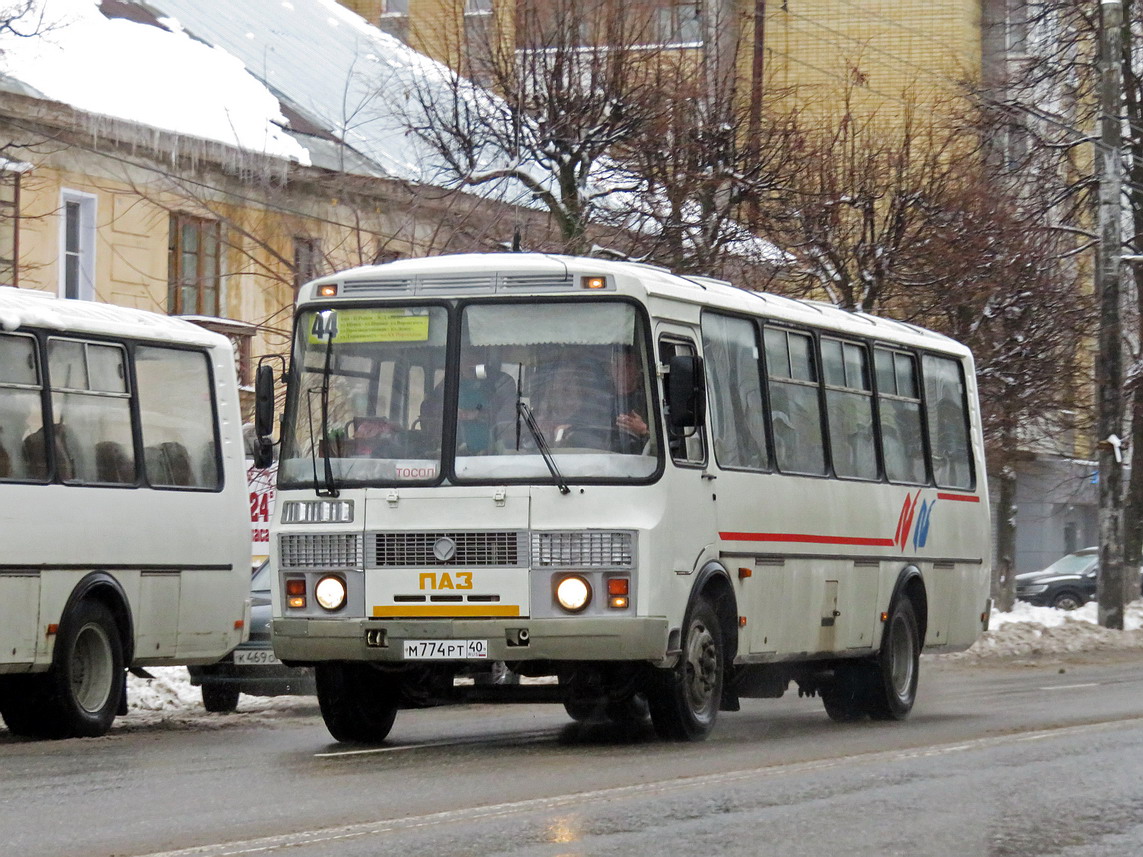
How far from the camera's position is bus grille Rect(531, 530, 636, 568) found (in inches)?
492

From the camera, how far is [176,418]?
1611 cm

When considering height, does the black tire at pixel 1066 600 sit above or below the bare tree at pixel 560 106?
below

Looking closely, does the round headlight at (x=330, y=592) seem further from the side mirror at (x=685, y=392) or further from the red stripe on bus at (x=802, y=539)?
the red stripe on bus at (x=802, y=539)

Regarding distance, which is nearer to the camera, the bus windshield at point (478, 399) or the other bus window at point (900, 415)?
the bus windshield at point (478, 399)

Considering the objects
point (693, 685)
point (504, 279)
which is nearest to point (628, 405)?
point (504, 279)

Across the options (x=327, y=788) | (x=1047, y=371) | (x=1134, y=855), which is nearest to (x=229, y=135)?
(x=1047, y=371)

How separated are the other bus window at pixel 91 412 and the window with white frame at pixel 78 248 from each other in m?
13.9

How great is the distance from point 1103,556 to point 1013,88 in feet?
29.0

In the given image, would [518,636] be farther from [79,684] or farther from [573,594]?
[79,684]

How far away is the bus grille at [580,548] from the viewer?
1250 centimetres

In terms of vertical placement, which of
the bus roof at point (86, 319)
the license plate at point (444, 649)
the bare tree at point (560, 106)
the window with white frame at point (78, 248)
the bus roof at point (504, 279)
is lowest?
the license plate at point (444, 649)

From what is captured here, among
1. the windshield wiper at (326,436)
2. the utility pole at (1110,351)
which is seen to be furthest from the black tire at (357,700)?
the utility pole at (1110,351)

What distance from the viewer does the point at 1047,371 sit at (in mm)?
31562

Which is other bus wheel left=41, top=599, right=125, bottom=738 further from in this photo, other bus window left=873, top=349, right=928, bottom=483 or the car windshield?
the car windshield
